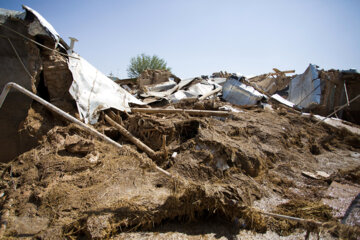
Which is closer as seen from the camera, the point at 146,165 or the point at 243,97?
the point at 146,165

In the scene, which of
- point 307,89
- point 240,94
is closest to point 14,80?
point 240,94

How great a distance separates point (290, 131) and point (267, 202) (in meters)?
3.56

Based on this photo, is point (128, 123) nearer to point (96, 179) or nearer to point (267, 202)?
point (96, 179)

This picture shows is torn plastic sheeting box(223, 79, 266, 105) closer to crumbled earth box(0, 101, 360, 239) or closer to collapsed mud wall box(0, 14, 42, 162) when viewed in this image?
crumbled earth box(0, 101, 360, 239)

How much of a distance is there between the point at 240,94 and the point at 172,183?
6750mm

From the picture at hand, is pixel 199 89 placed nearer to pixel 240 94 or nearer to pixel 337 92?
pixel 240 94

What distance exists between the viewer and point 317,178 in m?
4.18

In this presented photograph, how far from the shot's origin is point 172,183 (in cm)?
318

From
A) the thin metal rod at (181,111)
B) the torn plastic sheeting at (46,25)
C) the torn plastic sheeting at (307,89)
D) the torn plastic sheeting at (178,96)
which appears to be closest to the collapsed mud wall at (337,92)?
the torn plastic sheeting at (307,89)

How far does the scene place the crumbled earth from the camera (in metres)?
2.64

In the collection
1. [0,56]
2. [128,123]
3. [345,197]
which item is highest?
[0,56]

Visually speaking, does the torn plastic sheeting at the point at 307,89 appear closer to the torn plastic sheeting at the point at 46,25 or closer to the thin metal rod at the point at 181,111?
the thin metal rod at the point at 181,111

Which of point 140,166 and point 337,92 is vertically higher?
point 337,92

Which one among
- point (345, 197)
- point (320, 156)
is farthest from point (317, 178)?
point (320, 156)
